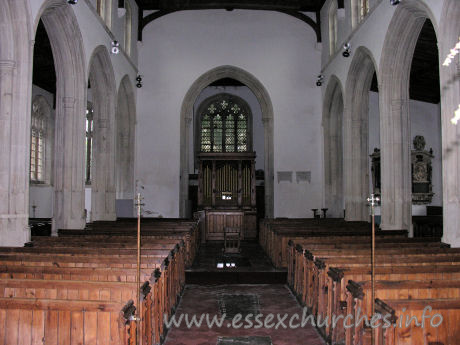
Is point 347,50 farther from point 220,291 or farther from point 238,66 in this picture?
point 220,291

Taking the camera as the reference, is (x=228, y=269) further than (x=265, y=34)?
No

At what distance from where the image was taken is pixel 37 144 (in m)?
15.9

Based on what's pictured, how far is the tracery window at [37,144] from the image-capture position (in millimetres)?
15750

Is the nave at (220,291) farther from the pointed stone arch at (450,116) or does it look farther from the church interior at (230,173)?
the pointed stone arch at (450,116)

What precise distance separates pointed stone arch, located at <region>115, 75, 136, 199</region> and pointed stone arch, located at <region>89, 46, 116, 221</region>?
9.06 feet

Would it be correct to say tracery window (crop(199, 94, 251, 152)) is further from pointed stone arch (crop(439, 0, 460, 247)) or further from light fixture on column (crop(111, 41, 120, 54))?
pointed stone arch (crop(439, 0, 460, 247))

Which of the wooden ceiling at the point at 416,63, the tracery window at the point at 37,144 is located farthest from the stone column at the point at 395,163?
the tracery window at the point at 37,144

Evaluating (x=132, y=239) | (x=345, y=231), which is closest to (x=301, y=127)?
(x=345, y=231)

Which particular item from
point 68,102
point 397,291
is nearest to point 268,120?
point 68,102

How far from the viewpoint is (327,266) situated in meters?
4.98

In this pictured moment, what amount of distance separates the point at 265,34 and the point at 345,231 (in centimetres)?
952

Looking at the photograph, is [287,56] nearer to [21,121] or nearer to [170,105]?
[170,105]

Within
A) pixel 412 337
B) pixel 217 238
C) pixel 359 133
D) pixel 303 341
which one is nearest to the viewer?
pixel 412 337

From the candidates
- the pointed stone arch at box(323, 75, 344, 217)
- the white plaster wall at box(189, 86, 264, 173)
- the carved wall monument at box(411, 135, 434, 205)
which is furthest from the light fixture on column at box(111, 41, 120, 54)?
the carved wall monument at box(411, 135, 434, 205)
